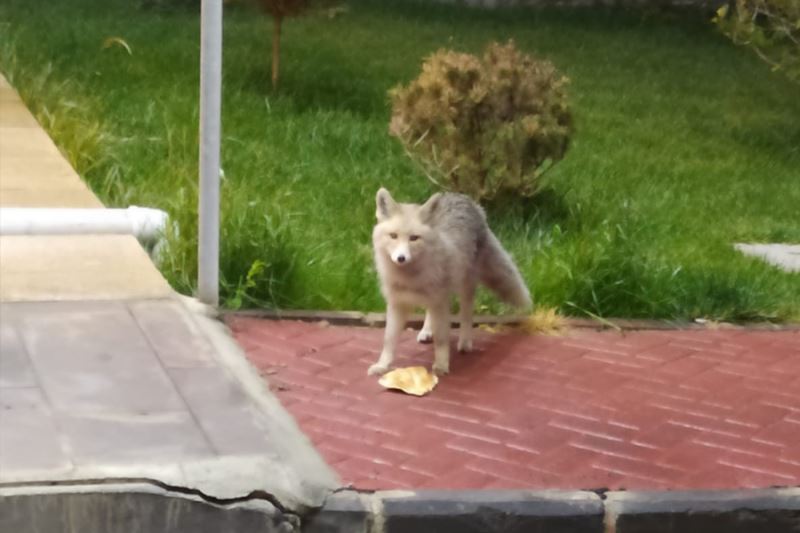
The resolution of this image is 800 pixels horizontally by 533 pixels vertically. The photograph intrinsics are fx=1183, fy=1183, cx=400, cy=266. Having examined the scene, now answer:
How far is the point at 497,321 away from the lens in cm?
513

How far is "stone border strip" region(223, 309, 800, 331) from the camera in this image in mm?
4926

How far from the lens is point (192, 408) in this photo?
12.2ft

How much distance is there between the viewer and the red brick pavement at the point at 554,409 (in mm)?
3748

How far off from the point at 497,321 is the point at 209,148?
1444 millimetres

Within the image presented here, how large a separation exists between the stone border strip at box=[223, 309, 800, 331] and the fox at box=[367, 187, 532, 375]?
1.18 feet

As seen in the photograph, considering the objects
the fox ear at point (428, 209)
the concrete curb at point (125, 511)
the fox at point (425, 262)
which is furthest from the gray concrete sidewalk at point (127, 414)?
the fox ear at point (428, 209)

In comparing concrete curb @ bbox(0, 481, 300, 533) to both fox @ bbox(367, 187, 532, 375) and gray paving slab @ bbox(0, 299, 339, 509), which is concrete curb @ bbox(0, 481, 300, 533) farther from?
fox @ bbox(367, 187, 532, 375)

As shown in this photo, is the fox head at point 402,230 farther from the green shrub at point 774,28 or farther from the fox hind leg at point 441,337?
the green shrub at point 774,28

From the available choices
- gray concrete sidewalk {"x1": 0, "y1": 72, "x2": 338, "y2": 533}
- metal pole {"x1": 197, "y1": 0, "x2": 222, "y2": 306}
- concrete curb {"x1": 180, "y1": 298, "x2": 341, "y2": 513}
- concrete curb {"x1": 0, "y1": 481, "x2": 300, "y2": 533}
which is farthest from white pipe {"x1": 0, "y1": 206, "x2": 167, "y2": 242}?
concrete curb {"x1": 0, "y1": 481, "x2": 300, "y2": 533}

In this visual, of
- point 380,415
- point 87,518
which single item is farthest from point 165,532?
point 380,415

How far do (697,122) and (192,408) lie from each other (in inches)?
310

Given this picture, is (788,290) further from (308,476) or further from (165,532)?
(165,532)

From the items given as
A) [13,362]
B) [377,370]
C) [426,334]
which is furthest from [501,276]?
[13,362]

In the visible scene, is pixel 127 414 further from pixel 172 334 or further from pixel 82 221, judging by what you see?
pixel 82 221
